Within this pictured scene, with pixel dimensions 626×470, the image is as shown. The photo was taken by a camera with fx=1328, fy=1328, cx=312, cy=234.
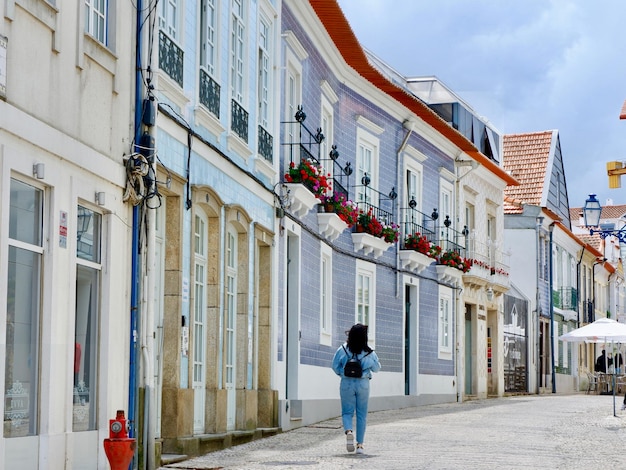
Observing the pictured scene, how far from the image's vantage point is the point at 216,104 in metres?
16.4

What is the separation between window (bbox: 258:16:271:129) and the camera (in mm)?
19234

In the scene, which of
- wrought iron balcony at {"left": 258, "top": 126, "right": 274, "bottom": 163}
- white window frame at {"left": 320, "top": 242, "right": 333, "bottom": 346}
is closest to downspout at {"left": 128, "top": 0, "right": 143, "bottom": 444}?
wrought iron balcony at {"left": 258, "top": 126, "right": 274, "bottom": 163}

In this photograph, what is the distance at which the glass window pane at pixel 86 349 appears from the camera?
471 inches

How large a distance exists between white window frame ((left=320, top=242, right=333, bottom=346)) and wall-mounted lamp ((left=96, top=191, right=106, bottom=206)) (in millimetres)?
11024

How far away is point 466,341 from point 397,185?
8.36 metres

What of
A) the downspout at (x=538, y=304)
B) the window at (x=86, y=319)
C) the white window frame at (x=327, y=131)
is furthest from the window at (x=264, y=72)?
the downspout at (x=538, y=304)

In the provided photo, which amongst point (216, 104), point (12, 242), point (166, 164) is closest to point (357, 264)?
point (216, 104)

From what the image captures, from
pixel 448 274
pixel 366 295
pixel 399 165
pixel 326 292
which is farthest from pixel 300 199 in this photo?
pixel 448 274

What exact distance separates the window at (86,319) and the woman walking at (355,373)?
384cm

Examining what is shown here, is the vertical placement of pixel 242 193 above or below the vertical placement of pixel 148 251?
above

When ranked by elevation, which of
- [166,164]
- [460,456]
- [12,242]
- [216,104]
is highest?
[216,104]

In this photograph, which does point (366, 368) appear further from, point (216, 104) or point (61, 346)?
point (61, 346)

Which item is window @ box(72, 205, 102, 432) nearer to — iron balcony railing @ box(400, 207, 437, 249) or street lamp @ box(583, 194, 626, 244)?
iron balcony railing @ box(400, 207, 437, 249)

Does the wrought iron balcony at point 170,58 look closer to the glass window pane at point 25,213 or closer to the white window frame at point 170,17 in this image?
the white window frame at point 170,17
